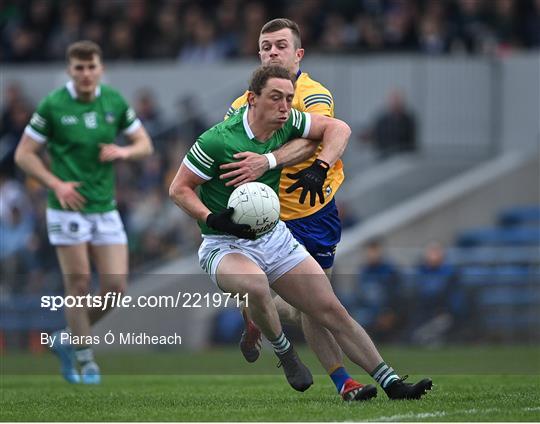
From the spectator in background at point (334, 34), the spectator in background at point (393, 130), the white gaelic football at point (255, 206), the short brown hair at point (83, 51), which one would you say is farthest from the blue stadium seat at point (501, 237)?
the white gaelic football at point (255, 206)

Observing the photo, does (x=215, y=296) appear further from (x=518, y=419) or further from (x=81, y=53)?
(x=518, y=419)

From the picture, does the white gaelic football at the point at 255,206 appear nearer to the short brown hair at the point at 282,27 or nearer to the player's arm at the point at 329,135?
the player's arm at the point at 329,135

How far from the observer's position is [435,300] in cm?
1827

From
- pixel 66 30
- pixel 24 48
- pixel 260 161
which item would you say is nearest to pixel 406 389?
pixel 260 161

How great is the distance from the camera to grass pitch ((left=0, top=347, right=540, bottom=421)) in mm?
8344

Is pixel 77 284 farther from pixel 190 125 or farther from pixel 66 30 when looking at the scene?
pixel 66 30

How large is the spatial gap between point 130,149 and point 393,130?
30.5 ft

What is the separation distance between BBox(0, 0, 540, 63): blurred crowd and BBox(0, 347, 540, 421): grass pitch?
7.66 metres

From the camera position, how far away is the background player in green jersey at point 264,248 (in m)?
8.77

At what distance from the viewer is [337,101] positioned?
2138 centimetres

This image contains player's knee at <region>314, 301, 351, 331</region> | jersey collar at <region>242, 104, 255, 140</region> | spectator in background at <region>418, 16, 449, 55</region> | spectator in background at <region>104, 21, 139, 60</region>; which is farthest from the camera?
spectator in background at <region>104, 21, 139, 60</region>

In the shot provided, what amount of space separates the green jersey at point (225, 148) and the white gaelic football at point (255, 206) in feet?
0.74

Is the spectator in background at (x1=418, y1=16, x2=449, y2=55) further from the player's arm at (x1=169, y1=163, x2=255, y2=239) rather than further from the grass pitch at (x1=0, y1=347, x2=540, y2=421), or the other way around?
the player's arm at (x1=169, y1=163, x2=255, y2=239)

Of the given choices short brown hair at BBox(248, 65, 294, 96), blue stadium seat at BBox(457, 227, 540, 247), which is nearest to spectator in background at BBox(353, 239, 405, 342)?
A: blue stadium seat at BBox(457, 227, 540, 247)
